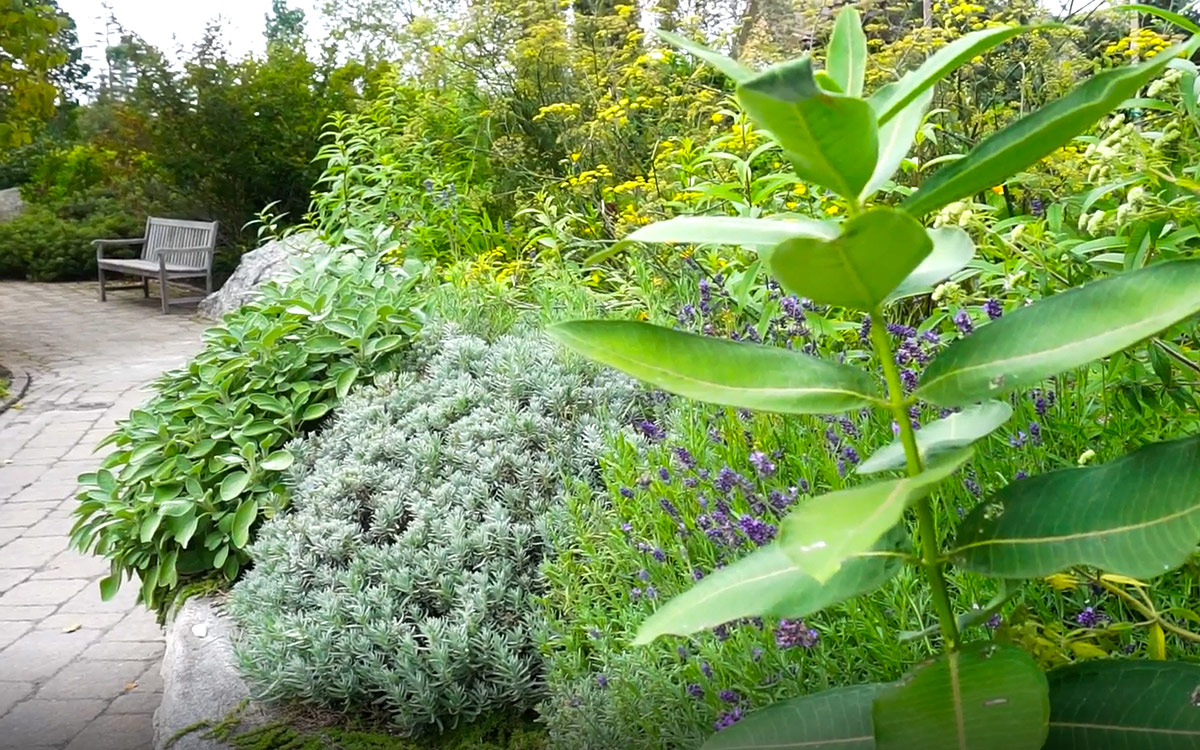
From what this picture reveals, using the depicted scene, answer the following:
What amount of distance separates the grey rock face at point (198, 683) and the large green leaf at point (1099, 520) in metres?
1.97

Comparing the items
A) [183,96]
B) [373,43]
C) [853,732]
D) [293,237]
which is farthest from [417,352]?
[183,96]

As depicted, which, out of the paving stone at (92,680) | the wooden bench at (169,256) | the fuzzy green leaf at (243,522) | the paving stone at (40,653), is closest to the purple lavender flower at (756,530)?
the fuzzy green leaf at (243,522)

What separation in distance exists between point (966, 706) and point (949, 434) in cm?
20

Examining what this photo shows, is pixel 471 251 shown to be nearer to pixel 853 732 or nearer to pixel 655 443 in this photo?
pixel 655 443

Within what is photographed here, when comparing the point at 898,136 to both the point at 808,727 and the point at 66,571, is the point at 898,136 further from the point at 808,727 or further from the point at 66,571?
the point at 66,571

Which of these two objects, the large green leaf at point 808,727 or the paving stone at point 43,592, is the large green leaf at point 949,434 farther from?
the paving stone at point 43,592

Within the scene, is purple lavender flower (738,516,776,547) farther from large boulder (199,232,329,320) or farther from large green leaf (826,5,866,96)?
large boulder (199,232,329,320)

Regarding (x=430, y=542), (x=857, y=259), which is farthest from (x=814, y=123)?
(x=430, y=542)

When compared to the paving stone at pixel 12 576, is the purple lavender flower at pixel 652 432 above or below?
above

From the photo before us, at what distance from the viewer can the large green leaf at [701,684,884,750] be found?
74 cm

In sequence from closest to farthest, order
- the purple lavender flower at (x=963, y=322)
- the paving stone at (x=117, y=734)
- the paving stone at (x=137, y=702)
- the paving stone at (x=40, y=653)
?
the purple lavender flower at (x=963, y=322), the paving stone at (x=117, y=734), the paving stone at (x=137, y=702), the paving stone at (x=40, y=653)

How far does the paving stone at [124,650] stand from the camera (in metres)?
3.17

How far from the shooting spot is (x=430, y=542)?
7.84ft

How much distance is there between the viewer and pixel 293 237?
7055mm
